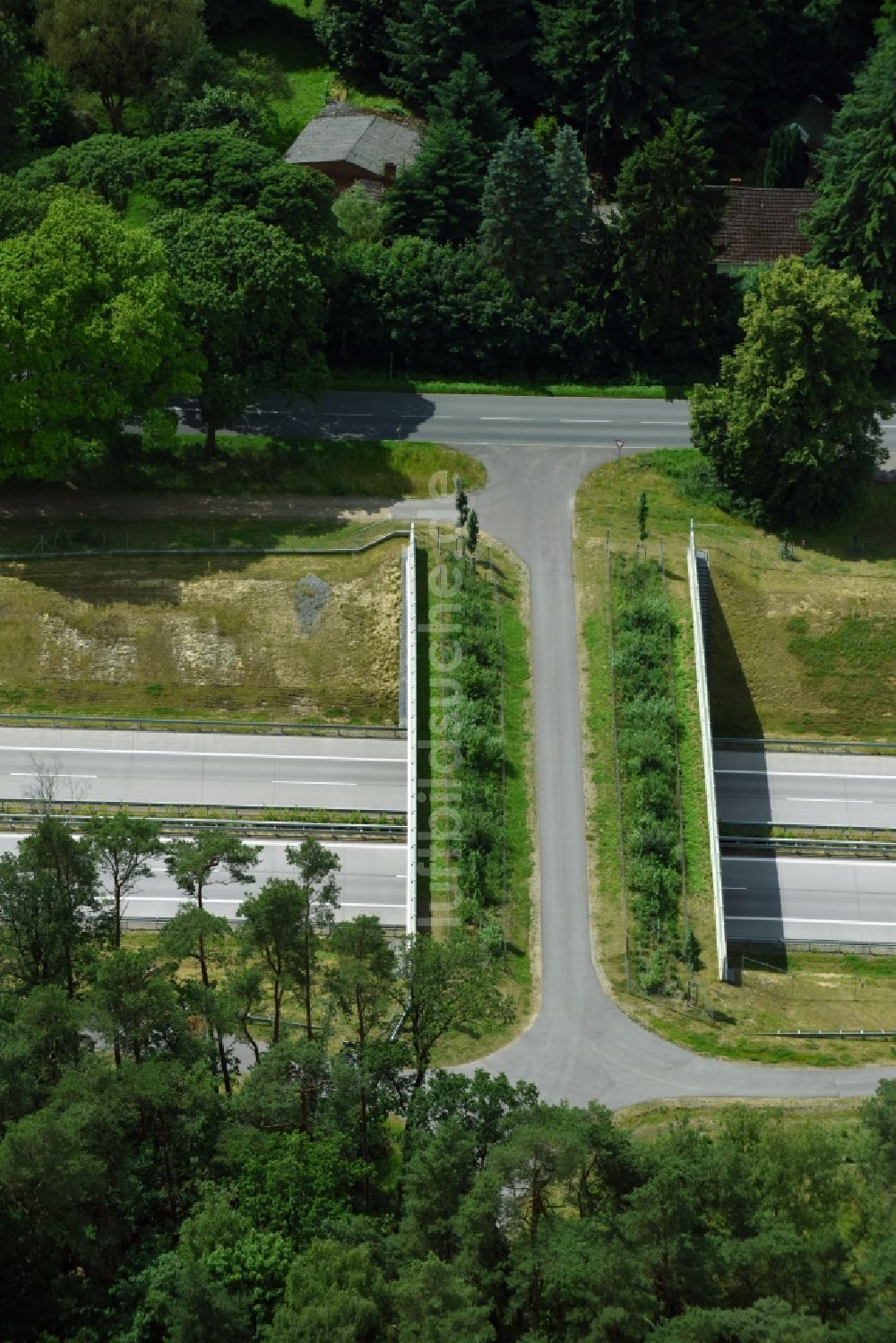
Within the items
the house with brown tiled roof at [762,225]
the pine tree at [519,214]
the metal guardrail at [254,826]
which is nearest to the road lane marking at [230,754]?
the metal guardrail at [254,826]

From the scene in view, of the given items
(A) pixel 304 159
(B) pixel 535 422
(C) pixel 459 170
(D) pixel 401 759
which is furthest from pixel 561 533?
(A) pixel 304 159

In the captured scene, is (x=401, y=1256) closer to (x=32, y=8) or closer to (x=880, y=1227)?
(x=880, y=1227)

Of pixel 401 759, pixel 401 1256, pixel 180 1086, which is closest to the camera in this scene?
pixel 401 1256

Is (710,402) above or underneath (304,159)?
underneath

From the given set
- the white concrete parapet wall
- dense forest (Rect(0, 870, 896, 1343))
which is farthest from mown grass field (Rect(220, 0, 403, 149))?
dense forest (Rect(0, 870, 896, 1343))

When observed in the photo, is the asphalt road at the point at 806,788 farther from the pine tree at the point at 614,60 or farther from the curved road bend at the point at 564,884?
the pine tree at the point at 614,60

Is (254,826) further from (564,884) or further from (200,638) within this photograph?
(564,884)

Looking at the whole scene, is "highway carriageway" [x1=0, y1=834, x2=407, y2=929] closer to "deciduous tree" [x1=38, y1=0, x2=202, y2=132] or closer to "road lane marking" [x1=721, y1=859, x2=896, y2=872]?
"road lane marking" [x1=721, y1=859, x2=896, y2=872]
